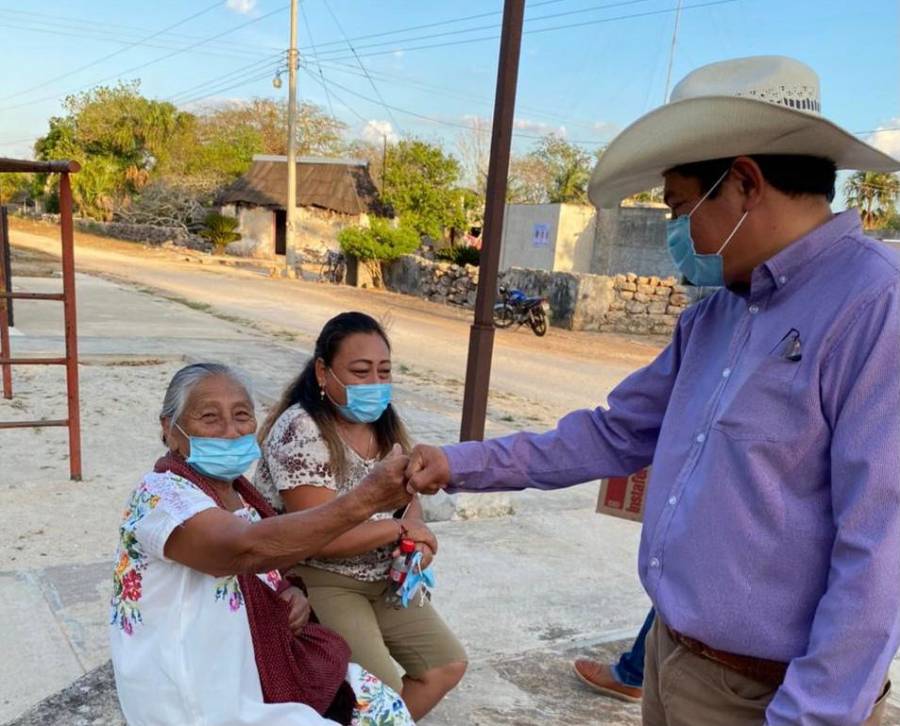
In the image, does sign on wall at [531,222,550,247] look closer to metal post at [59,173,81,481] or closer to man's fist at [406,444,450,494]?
metal post at [59,173,81,481]

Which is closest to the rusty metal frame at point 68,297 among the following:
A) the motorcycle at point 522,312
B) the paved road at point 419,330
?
the paved road at point 419,330

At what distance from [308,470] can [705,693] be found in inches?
47.8

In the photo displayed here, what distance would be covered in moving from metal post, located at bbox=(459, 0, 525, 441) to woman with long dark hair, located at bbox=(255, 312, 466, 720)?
1.69 meters

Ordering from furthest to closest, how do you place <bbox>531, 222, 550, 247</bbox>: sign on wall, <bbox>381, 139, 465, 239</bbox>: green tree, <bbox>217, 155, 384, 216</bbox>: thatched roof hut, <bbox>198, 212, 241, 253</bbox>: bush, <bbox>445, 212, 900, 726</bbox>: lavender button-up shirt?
<bbox>217, 155, 384, 216</bbox>: thatched roof hut < <bbox>198, 212, 241, 253</bbox>: bush < <bbox>381, 139, 465, 239</bbox>: green tree < <bbox>531, 222, 550, 247</bbox>: sign on wall < <bbox>445, 212, 900, 726</bbox>: lavender button-up shirt

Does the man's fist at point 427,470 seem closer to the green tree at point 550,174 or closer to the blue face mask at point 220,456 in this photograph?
the blue face mask at point 220,456

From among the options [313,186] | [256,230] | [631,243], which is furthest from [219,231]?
[631,243]

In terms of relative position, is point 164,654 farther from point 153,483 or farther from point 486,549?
point 486,549

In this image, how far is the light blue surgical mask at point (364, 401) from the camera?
236 centimetres

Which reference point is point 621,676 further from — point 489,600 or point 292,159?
point 292,159

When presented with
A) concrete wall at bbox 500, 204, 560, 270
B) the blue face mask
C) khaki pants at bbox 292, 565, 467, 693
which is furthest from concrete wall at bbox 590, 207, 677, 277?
the blue face mask

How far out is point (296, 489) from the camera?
87.1 inches

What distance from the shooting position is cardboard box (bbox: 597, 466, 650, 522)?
2.79m

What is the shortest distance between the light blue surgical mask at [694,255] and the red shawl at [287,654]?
3.78 feet

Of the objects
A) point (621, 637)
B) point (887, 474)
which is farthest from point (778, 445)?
point (621, 637)
